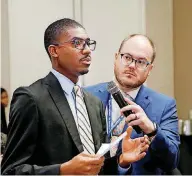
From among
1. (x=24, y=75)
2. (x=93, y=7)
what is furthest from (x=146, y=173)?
(x=93, y=7)

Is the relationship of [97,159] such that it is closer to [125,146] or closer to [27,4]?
[125,146]

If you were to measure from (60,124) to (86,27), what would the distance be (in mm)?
1201

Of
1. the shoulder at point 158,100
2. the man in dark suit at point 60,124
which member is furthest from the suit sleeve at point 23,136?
the shoulder at point 158,100

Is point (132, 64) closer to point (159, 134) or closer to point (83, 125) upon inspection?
point (159, 134)

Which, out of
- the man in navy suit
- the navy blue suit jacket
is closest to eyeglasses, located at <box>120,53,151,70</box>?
the man in navy suit

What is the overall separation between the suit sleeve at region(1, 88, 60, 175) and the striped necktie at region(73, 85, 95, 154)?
0.16m

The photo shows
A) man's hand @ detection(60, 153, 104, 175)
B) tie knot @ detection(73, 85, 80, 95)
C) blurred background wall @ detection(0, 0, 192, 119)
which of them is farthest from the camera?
blurred background wall @ detection(0, 0, 192, 119)

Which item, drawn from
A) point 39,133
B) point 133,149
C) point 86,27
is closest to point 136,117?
point 133,149

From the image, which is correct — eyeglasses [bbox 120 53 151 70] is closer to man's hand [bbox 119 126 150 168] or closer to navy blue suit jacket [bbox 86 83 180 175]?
navy blue suit jacket [bbox 86 83 180 175]

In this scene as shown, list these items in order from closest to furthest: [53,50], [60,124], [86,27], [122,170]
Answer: [60,124] < [53,50] < [122,170] < [86,27]

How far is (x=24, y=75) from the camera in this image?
7.14 ft

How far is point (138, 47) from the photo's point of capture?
170cm

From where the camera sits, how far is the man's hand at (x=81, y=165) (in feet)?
3.63

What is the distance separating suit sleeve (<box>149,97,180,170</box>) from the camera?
1.55 metres
